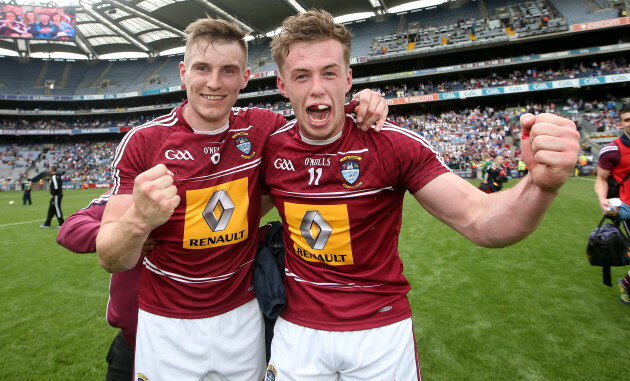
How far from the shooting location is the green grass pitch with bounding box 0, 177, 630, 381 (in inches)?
127

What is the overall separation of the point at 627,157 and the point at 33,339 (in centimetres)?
719

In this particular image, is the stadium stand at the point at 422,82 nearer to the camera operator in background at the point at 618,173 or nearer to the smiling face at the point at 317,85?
the camera operator in background at the point at 618,173

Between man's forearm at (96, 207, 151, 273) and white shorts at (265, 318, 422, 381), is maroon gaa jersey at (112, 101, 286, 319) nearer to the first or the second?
man's forearm at (96, 207, 151, 273)

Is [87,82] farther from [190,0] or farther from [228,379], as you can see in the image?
[228,379]

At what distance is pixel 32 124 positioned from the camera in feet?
140

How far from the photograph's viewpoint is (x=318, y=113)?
6.07 ft

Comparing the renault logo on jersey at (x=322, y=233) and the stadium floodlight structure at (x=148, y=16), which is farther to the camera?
the stadium floodlight structure at (x=148, y=16)

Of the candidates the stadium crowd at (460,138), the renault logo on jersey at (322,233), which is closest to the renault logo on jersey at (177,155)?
the renault logo on jersey at (322,233)

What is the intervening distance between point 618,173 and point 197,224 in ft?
15.9

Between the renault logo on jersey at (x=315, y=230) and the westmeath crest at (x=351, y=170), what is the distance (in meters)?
0.25

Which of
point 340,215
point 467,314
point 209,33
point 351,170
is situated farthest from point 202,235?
point 467,314

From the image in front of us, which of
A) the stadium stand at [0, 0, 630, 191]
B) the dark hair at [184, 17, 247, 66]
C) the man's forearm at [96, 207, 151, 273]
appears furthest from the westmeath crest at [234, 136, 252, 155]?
the stadium stand at [0, 0, 630, 191]

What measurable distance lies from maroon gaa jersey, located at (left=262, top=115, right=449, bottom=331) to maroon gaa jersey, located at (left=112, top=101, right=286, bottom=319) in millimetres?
316

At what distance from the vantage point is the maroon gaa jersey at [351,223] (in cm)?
174
